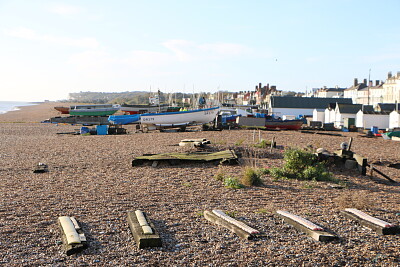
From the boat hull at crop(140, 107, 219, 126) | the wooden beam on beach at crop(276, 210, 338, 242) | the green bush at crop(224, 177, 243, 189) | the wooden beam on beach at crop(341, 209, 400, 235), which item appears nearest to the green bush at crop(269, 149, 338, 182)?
the green bush at crop(224, 177, 243, 189)

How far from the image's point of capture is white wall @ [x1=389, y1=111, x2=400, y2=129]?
133ft

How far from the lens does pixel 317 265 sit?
6145 millimetres

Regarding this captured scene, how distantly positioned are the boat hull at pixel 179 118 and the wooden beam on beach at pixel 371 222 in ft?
83.9

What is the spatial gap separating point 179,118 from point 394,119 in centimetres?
2326

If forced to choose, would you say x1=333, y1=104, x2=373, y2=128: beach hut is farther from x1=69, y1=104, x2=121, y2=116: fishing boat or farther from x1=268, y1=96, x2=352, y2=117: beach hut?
x1=69, y1=104, x2=121, y2=116: fishing boat

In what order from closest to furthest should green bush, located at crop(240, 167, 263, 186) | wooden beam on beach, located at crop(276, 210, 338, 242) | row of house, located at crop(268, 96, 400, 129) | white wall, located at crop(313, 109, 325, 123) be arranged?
wooden beam on beach, located at crop(276, 210, 338, 242) < green bush, located at crop(240, 167, 263, 186) < row of house, located at crop(268, 96, 400, 129) < white wall, located at crop(313, 109, 325, 123)

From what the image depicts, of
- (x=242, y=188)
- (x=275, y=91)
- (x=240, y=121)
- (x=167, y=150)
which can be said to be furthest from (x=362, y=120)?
(x=275, y=91)

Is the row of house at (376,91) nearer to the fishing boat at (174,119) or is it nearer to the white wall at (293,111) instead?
the white wall at (293,111)

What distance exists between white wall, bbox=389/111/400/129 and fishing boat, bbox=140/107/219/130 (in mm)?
19823

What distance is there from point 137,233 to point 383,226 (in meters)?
4.61

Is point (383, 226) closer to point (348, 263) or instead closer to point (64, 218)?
point (348, 263)

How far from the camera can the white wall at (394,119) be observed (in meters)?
40.6

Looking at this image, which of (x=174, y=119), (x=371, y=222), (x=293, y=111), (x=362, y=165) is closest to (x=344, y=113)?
(x=293, y=111)

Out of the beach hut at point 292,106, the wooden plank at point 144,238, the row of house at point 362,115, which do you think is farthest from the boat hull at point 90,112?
the wooden plank at point 144,238
